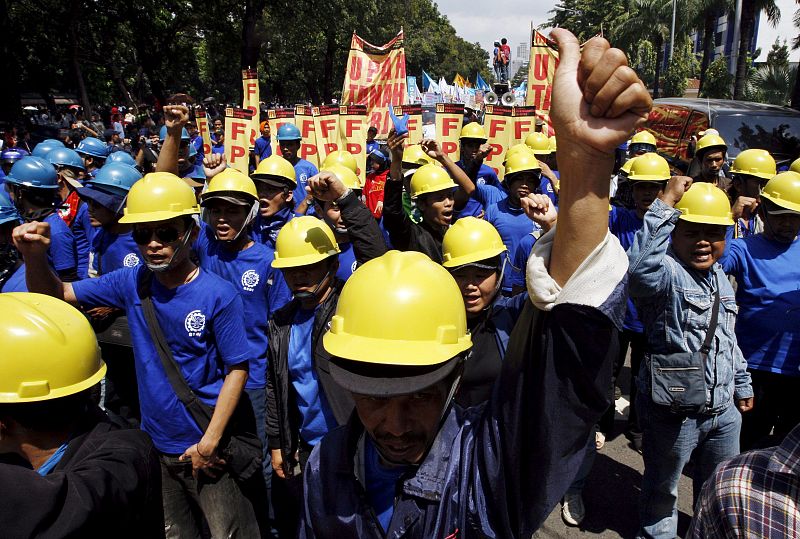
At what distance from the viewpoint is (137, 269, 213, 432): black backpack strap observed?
278 cm

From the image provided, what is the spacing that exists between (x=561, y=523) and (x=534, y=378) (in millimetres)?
3063

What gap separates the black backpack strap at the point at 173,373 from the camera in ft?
9.11

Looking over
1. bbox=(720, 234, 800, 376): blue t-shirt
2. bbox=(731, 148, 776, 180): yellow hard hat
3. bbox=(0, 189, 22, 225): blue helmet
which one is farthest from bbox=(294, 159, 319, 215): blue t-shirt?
bbox=(731, 148, 776, 180): yellow hard hat

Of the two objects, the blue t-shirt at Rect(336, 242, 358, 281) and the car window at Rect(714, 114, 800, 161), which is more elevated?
the car window at Rect(714, 114, 800, 161)

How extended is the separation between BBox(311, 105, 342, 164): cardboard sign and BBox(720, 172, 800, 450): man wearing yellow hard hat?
5.40 metres

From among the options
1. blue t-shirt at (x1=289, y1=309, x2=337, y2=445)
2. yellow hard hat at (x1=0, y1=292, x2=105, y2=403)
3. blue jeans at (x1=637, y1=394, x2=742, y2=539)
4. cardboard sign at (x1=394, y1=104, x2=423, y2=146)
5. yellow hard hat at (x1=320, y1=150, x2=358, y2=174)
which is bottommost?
blue jeans at (x1=637, y1=394, x2=742, y2=539)

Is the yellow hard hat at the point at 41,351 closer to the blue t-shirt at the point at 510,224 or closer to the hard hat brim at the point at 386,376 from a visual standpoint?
the hard hat brim at the point at 386,376

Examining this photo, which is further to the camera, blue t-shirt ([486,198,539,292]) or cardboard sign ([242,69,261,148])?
cardboard sign ([242,69,261,148])

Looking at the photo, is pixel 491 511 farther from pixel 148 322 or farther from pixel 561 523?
pixel 561 523

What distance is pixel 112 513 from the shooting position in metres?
1.56

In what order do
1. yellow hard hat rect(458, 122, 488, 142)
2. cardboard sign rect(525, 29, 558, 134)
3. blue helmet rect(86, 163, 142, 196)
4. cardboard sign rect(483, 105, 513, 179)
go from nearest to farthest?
1. blue helmet rect(86, 163, 142, 196)
2. yellow hard hat rect(458, 122, 488, 142)
3. cardboard sign rect(483, 105, 513, 179)
4. cardboard sign rect(525, 29, 558, 134)

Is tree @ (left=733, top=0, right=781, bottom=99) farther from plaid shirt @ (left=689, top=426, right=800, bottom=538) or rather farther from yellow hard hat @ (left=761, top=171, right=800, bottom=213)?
plaid shirt @ (left=689, top=426, right=800, bottom=538)

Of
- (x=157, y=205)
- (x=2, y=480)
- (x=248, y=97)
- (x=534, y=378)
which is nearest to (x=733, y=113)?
(x=248, y=97)

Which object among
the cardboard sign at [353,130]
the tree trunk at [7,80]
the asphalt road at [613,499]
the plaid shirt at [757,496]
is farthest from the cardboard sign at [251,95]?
the tree trunk at [7,80]
